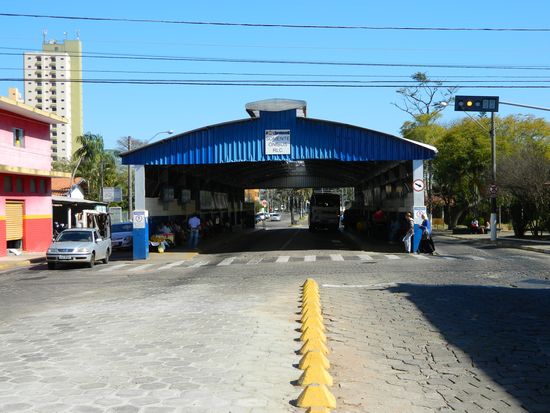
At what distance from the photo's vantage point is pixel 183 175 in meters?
36.2

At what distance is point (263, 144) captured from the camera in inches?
1082

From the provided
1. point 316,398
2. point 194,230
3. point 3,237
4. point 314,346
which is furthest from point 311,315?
point 3,237

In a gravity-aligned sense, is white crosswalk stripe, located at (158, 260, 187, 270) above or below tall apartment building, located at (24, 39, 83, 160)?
below

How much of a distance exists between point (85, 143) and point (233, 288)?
5228cm

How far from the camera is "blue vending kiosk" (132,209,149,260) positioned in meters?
25.9

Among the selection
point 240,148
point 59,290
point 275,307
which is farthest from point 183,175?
point 275,307

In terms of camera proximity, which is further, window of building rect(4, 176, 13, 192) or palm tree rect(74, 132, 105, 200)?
palm tree rect(74, 132, 105, 200)

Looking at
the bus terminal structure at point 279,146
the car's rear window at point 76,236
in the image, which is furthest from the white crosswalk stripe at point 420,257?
the car's rear window at point 76,236

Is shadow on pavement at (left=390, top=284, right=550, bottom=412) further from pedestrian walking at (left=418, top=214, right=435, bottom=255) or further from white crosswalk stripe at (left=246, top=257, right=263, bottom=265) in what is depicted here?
pedestrian walking at (left=418, top=214, right=435, bottom=255)

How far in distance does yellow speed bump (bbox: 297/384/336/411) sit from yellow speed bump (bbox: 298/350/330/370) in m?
0.97

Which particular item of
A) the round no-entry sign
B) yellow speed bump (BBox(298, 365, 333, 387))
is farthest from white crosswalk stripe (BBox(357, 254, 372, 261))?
yellow speed bump (BBox(298, 365, 333, 387))

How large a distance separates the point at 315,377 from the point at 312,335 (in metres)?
2.02

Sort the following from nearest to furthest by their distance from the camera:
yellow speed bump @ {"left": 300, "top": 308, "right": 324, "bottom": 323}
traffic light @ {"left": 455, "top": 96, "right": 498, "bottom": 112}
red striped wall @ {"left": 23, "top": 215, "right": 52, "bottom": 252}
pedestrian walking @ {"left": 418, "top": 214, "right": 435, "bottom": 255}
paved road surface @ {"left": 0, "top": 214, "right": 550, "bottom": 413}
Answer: paved road surface @ {"left": 0, "top": 214, "right": 550, "bottom": 413}
yellow speed bump @ {"left": 300, "top": 308, "right": 324, "bottom": 323}
traffic light @ {"left": 455, "top": 96, "right": 498, "bottom": 112}
pedestrian walking @ {"left": 418, "top": 214, "right": 435, "bottom": 255}
red striped wall @ {"left": 23, "top": 215, "right": 52, "bottom": 252}

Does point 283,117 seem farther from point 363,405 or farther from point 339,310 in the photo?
point 363,405
